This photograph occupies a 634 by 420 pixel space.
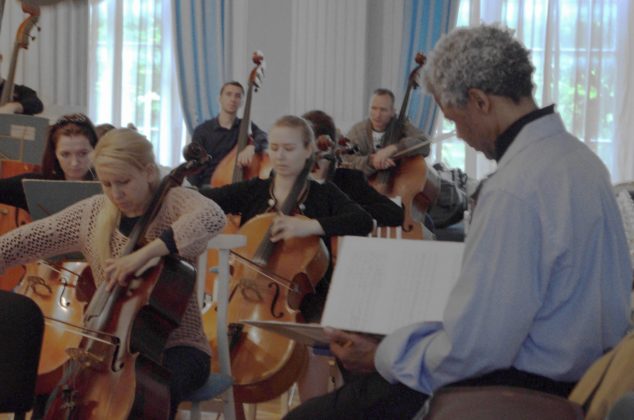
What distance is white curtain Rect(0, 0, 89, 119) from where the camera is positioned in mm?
7352

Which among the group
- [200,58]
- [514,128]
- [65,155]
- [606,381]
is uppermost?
[200,58]

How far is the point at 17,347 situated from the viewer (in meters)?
1.99

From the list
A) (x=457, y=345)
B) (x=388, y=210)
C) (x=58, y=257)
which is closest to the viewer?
(x=457, y=345)

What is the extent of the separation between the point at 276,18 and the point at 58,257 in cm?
446

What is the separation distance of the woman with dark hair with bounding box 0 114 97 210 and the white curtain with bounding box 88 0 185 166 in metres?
4.08

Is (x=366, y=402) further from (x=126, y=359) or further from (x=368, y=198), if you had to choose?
(x=368, y=198)

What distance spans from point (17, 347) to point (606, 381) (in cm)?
116

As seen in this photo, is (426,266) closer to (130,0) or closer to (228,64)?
(228,64)

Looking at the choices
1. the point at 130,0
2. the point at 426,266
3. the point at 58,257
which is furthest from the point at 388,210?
the point at 130,0

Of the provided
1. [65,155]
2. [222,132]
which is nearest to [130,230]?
[65,155]

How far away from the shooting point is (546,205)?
153 cm

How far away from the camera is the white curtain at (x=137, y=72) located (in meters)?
7.34

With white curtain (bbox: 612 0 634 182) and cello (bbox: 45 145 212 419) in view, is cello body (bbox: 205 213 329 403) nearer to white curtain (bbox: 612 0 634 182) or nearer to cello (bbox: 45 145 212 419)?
cello (bbox: 45 145 212 419)

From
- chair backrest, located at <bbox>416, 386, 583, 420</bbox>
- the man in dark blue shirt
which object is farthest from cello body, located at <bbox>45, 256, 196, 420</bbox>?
the man in dark blue shirt
